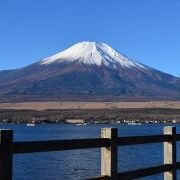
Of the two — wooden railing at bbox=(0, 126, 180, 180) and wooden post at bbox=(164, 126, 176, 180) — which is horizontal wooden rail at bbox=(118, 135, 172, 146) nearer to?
wooden railing at bbox=(0, 126, 180, 180)

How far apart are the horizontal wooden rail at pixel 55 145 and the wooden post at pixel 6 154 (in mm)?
138

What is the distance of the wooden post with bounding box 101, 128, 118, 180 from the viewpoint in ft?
33.8

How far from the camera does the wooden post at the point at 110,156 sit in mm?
10297

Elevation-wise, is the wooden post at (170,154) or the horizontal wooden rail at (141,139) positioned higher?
the horizontal wooden rail at (141,139)

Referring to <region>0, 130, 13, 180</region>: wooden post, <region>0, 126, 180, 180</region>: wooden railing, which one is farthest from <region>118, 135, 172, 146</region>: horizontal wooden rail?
<region>0, 130, 13, 180</region>: wooden post

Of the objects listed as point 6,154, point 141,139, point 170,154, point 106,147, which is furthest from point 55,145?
point 170,154

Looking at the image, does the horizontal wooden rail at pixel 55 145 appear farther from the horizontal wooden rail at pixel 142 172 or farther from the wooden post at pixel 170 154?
the wooden post at pixel 170 154

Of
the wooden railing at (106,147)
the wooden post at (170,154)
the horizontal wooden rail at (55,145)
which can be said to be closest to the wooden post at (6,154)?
the wooden railing at (106,147)

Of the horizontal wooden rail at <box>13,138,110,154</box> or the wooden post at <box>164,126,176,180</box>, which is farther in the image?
the wooden post at <box>164,126,176,180</box>

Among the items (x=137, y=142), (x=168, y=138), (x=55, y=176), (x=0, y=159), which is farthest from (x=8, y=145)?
(x=55, y=176)

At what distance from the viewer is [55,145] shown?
922 centimetres

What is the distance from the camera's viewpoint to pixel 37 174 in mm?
43812

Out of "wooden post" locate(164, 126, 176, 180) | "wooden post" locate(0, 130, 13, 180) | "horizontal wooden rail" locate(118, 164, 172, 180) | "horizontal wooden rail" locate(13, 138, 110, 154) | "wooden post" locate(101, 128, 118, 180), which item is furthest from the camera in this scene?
"wooden post" locate(164, 126, 176, 180)

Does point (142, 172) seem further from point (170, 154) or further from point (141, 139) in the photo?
point (170, 154)
